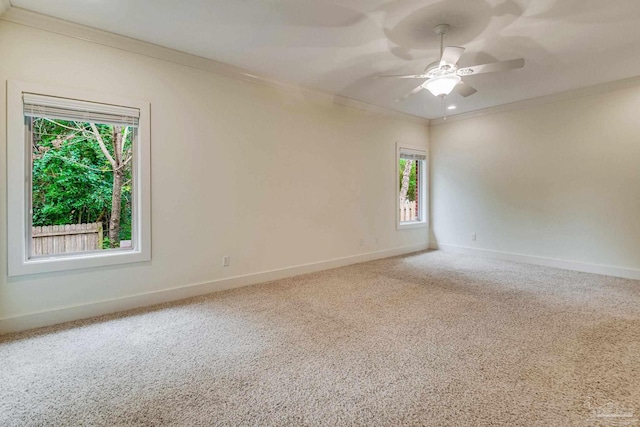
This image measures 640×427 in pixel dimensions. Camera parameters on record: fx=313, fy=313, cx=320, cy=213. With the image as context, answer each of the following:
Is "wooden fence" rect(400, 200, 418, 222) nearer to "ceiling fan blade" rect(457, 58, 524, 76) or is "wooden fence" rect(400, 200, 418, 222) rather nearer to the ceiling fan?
the ceiling fan

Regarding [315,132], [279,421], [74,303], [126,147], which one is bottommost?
[279,421]

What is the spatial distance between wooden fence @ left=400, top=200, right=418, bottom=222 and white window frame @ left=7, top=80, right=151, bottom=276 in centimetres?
441

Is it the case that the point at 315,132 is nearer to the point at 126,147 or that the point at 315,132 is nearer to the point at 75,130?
the point at 126,147

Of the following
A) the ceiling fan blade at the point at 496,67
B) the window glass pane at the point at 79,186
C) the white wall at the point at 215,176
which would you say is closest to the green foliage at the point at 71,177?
the window glass pane at the point at 79,186

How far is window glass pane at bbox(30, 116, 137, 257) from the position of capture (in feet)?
9.11

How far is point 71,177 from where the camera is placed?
2918mm

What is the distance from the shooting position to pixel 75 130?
2928 millimetres

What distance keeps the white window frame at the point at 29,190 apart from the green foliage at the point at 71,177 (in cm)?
10

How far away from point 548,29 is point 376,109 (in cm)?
271

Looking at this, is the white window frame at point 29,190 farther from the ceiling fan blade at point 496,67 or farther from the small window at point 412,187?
the small window at point 412,187

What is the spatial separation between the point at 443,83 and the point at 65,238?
3.75 metres

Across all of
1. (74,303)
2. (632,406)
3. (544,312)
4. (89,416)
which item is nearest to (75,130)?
(74,303)

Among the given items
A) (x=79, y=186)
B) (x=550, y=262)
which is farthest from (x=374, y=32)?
(x=550, y=262)

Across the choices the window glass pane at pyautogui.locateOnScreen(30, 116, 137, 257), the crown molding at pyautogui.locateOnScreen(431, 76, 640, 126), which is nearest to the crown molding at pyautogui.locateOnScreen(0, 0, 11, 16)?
the window glass pane at pyautogui.locateOnScreen(30, 116, 137, 257)
